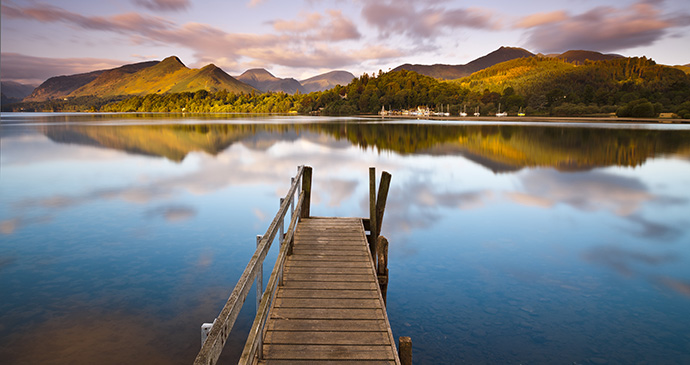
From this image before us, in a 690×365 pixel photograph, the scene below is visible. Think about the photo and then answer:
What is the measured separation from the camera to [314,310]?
5758 millimetres

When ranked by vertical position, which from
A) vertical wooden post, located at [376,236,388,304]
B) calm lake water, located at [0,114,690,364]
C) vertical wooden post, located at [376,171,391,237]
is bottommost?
calm lake water, located at [0,114,690,364]

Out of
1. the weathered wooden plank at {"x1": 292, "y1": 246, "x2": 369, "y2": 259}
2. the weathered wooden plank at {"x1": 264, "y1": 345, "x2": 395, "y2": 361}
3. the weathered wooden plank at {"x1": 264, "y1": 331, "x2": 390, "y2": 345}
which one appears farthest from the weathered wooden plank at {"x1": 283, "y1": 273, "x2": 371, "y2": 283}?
the weathered wooden plank at {"x1": 264, "y1": 345, "x2": 395, "y2": 361}

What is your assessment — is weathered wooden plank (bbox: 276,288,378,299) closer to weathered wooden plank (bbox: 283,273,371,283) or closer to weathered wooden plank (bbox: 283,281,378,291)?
weathered wooden plank (bbox: 283,281,378,291)

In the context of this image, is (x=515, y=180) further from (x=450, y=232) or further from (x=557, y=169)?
(x=450, y=232)

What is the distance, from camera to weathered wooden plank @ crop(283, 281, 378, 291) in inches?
258

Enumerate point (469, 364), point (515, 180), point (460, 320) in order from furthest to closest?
point (515, 180) → point (460, 320) → point (469, 364)

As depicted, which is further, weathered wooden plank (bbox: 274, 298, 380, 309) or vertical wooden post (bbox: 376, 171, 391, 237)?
vertical wooden post (bbox: 376, 171, 391, 237)

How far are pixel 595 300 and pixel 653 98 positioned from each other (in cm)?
16856

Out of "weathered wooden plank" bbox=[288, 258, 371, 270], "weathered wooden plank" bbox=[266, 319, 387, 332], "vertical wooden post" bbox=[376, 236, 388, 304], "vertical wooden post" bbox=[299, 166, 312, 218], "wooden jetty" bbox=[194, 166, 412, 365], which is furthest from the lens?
"vertical wooden post" bbox=[299, 166, 312, 218]

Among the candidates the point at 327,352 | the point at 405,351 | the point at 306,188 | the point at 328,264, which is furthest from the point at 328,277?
the point at 306,188

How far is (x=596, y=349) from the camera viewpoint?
20.7 feet

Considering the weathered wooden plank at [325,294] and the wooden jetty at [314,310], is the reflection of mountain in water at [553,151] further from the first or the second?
the weathered wooden plank at [325,294]

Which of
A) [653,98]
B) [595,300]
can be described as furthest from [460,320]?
[653,98]

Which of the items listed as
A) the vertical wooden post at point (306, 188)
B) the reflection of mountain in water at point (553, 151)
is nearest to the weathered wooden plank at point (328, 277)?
the vertical wooden post at point (306, 188)
